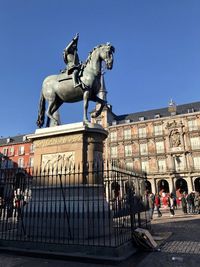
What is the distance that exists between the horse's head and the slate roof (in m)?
38.8

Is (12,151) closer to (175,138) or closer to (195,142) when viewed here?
(175,138)

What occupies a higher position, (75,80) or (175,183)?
(75,80)

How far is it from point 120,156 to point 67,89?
37.7m

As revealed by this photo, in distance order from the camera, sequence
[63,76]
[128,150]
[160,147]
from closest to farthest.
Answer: [63,76]
[160,147]
[128,150]

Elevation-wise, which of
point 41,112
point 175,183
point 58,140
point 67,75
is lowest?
point 175,183

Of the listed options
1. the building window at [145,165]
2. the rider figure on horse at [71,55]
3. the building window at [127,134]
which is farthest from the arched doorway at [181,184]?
the rider figure on horse at [71,55]

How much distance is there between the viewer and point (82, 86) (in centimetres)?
751

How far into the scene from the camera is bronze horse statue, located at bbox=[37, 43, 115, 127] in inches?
300

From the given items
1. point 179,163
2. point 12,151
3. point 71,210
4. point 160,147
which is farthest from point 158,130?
point 71,210

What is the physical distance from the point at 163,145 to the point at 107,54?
36.8 metres

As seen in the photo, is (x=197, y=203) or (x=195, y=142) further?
(x=195, y=142)

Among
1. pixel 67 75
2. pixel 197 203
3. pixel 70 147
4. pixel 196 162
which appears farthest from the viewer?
pixel 196 162

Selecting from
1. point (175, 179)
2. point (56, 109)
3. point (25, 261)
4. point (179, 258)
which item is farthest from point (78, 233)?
point (175, 179)

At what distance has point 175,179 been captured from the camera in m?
39.8
